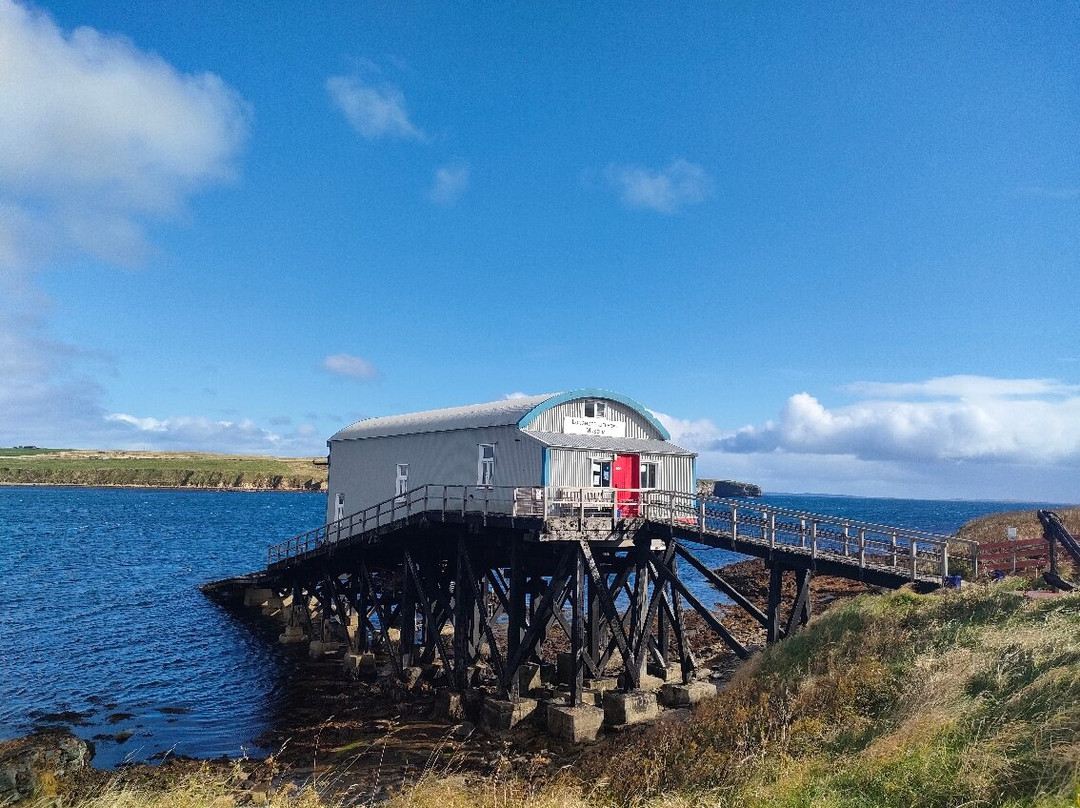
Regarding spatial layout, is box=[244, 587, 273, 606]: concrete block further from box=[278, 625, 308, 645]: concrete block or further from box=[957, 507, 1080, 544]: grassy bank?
box=[957, 507, 1080, 544]: grassy bank

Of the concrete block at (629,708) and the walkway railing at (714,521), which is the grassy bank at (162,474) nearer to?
the walkway railing at (714,521)

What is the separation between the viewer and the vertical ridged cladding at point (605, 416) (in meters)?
23.7

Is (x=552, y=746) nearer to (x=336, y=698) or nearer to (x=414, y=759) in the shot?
(x=414, y=759)

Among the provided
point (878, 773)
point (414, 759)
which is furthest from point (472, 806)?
point (414, 759)

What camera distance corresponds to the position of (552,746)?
18.2 meters

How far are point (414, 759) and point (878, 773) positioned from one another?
12.4 metres

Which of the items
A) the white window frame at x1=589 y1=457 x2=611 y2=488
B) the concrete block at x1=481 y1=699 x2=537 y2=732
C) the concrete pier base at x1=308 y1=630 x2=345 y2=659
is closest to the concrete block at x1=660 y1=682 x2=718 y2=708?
the concrete block at x1=481 y1=699 x2=537 y2=732

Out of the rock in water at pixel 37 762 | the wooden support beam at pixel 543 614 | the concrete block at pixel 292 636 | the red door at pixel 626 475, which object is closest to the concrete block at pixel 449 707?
the wooden support beam at pixel 543 614

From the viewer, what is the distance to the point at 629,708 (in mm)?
18688

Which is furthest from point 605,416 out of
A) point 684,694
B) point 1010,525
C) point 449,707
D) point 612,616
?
point 1010,525

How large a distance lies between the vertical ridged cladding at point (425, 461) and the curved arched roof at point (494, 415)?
0.23m

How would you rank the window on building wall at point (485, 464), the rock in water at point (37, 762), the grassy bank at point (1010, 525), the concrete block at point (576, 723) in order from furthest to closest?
the grassy bank at point (1010, 525)
the window on building wall at point (485, 464)
the concrete block at point (576, 723)
the rock in water at point (37, 762)

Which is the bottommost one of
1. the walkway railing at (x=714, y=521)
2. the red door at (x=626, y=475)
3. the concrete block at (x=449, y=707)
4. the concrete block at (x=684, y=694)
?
the concrete block at (x=449, y=707)

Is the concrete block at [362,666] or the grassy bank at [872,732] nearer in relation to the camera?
the grassy bank at [872,732]
